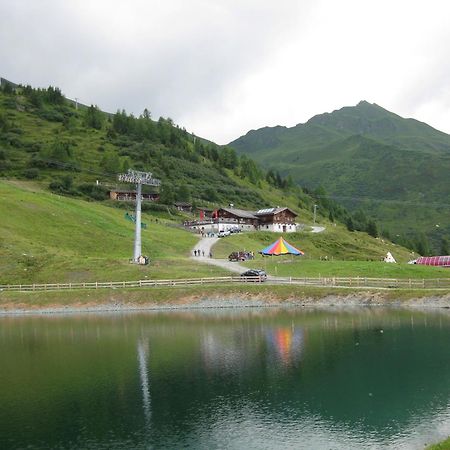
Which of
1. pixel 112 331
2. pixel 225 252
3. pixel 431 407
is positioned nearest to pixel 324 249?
pixel 225 252

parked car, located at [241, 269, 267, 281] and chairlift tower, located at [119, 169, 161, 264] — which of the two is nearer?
parked car, located at [241, 269, 267, 281]

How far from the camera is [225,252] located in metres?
108

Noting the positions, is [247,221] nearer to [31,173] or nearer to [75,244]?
[75,244]

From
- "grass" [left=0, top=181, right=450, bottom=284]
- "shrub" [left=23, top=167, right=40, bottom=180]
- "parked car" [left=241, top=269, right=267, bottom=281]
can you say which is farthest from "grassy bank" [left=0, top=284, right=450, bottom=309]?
"shrub" [left=23, top=167, right=40, bottom=180]

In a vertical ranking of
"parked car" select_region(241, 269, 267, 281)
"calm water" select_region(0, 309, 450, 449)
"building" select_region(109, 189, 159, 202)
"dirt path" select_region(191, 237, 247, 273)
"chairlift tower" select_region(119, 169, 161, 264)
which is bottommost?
"calm water" select_region(0, 309, 450, 449)

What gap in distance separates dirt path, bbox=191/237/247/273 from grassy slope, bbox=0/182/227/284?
2341 mm

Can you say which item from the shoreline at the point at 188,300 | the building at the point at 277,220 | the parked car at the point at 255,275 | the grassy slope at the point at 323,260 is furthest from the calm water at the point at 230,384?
the building at the point at 277,220

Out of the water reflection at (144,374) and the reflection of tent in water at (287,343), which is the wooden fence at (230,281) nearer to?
the reflection of tent in water at (287,343)

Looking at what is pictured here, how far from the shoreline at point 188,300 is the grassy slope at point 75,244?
23.3 ft

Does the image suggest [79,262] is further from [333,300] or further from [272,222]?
[272,222]

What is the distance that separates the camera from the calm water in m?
24.8

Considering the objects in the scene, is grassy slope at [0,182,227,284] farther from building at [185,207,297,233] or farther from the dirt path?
building at [185,207,297,233]

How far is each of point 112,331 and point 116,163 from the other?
13719 cm

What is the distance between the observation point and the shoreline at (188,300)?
67.9m
